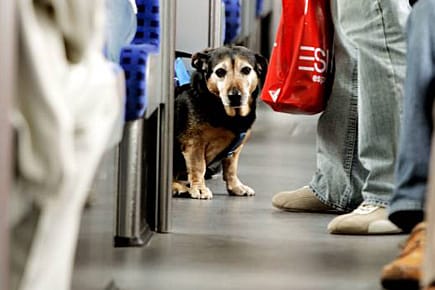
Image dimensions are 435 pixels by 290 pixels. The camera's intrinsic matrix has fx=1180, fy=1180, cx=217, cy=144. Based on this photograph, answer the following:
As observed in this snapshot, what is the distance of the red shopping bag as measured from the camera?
12.3ft

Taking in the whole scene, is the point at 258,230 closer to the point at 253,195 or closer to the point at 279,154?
the point at 253,195

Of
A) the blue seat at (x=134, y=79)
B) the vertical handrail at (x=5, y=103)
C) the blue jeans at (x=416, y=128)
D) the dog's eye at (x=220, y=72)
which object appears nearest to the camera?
the vertical handrail at (x=5, y=103)

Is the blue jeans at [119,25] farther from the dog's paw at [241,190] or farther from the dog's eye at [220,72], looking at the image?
the dog's paw at [241,190]

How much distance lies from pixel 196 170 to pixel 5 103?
8.62ft

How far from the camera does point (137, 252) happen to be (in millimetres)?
3092

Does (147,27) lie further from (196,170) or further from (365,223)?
(196,170)

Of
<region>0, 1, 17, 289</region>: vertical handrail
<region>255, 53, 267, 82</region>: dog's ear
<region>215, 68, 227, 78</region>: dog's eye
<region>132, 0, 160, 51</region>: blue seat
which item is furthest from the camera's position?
<region>255, 53, 267, 82</region>: dog's ear

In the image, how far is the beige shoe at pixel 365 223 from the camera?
338 cm

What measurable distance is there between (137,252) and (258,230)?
1.78ft

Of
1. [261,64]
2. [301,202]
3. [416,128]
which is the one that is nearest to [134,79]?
[416,128]

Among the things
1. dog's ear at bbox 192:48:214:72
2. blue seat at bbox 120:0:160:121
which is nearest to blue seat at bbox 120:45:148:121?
blue seat at bbox 120:0:160:121

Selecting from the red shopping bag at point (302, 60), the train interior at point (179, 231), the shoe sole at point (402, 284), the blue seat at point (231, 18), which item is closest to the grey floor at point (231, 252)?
the train interior at point (179, 231)

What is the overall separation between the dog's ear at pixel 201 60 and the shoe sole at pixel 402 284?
1836mm

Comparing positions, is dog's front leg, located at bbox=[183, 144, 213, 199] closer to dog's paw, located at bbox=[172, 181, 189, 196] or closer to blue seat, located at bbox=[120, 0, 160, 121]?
dog's paw, located at bbox=[172, 181, 189, 196]
